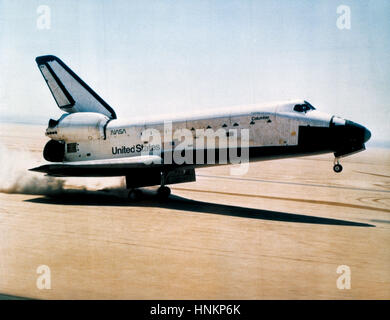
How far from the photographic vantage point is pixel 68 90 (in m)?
17.1

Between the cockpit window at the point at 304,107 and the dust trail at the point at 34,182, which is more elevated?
the cockpit window at the point at 304,107

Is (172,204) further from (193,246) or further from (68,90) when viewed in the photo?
(68,90)

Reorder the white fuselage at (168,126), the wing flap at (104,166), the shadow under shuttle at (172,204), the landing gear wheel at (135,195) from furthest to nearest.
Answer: the landing gear wheel at (135,195) → the wing flap at (104,166) → the white fuselage at (168,126) → the shadow under shuttle at (172,204)

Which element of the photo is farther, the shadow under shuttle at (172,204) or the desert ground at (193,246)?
the shadow under shuttle at (172,204)

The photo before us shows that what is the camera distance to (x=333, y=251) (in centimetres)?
798

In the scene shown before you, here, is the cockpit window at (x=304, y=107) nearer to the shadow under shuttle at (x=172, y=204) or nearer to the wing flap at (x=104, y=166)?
the shadow under shuttle at (x=172, y=204)

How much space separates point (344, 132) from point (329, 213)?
262 centimetres

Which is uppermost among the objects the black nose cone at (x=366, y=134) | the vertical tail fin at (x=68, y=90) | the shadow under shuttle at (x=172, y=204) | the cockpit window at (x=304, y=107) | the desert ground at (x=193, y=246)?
the vertical tail fin at (x=68, y=90)

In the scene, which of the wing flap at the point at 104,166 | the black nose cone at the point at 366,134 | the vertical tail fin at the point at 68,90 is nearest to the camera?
the black nose cone at the point at 366,134

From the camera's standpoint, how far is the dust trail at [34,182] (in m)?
16.3

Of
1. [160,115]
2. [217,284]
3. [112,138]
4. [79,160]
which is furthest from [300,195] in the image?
[217,284]

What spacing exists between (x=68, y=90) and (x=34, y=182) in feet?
14.1

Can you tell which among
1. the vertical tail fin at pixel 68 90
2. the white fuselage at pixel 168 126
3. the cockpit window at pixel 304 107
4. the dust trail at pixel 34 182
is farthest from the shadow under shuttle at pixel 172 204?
the vertical tail fin at pixel 68 90

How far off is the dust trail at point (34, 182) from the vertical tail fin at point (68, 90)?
3.32 metres
